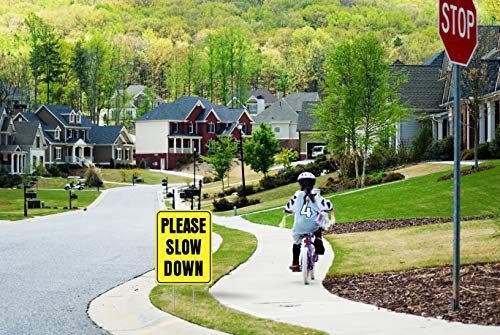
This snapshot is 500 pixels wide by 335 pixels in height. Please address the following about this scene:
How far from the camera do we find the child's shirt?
14109 millimetres

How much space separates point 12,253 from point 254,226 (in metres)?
10.8

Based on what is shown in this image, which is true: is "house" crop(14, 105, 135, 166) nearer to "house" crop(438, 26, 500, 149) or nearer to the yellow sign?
"house" crop(438, 26, 500, 149)

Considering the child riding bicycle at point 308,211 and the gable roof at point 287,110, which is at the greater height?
the gable roof at point 287,110

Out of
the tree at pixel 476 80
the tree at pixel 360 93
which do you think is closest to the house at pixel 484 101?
the tree at pixel 476 80

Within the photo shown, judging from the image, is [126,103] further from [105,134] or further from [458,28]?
[458,28]

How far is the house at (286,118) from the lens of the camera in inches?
4180

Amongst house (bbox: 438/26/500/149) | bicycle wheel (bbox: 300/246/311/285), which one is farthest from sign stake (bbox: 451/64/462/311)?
house (bbox: 438/26/500/149)

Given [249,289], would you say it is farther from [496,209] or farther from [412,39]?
[412,39]

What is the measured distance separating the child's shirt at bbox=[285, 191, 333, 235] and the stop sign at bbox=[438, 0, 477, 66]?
177 inches

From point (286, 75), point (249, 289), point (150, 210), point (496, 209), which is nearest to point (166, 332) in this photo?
point (249, 289)

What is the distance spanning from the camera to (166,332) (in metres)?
10.5

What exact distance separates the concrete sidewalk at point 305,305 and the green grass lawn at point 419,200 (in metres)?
9.76

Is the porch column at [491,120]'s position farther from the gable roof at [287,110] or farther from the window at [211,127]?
the window at [211,127]

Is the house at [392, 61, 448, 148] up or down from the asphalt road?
up
